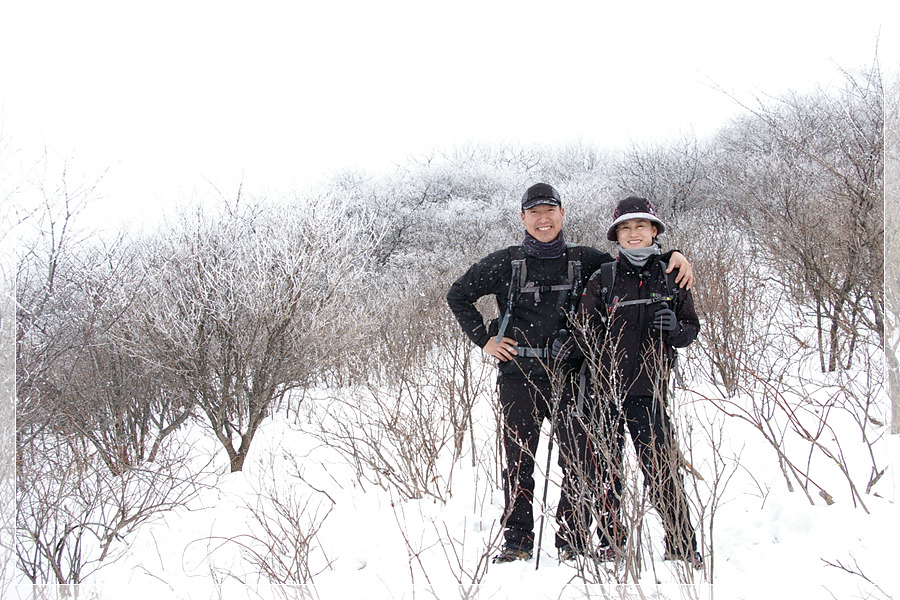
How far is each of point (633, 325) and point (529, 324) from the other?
0.39 m

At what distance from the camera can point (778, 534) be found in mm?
2127

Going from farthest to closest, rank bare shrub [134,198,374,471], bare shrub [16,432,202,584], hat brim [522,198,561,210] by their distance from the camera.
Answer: bare shrub [134,198,374,471] < bare shrub [16,432,202,584] < hat brim [522,198,561,210]

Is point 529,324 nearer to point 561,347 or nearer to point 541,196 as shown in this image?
point 561,347

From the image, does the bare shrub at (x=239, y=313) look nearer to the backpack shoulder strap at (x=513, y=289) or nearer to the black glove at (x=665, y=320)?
the backpack shoulder strap at (x=513, y=289)

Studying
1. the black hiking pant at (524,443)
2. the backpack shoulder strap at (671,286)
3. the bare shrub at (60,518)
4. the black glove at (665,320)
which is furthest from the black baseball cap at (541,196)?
the bare shrub at (60,518)

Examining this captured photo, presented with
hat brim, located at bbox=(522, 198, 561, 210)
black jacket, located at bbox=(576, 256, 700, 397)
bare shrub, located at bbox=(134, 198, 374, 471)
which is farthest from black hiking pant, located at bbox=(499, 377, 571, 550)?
bare shrub, located at bbox=(134, 198, 374, 471)

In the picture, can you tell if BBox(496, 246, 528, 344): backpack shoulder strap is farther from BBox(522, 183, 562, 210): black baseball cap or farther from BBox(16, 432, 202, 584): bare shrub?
BBox(16, 432, 202, 584): bare shrub

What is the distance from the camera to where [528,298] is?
2.14 metres

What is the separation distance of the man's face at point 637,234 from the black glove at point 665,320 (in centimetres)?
25

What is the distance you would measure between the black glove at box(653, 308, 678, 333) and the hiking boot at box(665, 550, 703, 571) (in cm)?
74

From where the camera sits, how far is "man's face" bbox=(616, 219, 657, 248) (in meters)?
2.00

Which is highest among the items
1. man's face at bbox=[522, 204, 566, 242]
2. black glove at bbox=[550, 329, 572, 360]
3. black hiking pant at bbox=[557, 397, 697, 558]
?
man's face at bbox=[522, 204, 566, 242]

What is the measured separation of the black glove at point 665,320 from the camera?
190 cm

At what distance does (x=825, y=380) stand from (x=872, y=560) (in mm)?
1577
